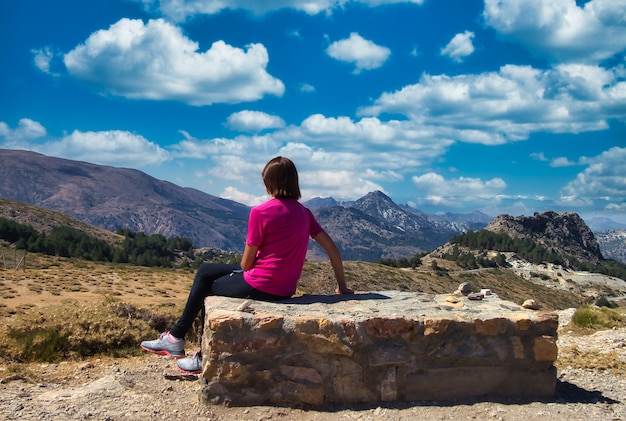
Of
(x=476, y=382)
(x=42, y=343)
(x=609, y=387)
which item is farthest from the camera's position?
(x=42, y=343)

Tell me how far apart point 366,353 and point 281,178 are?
2.14m

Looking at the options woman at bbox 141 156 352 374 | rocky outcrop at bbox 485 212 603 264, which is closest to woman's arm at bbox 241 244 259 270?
woman at bbox 141 156 352 374

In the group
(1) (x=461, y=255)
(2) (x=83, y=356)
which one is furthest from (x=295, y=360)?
(1) (x=461, y=255)

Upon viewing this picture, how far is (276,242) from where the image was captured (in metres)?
5.84

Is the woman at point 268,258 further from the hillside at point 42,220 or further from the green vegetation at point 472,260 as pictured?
the green vegetation at point 472,260

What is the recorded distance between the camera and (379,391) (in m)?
5.48

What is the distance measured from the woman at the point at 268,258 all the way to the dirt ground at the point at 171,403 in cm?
56

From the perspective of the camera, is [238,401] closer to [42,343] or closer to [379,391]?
[379,391]

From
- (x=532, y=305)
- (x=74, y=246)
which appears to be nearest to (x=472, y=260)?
(x=74, y=246)

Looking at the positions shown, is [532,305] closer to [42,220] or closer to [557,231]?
[42,220]

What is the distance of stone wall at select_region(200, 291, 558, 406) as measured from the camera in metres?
5.25

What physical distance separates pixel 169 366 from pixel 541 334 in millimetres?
4686

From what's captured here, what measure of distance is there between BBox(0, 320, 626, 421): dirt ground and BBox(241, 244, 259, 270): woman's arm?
1.53 m

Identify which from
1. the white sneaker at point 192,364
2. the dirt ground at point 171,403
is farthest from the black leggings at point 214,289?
the dirt ground at point 171,403
